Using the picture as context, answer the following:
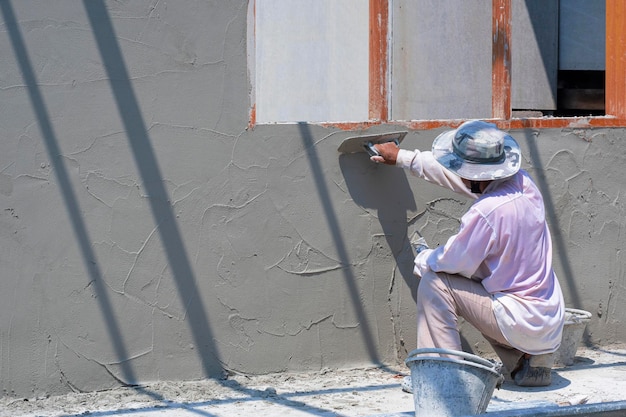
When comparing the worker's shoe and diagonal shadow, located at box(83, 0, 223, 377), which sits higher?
diagonal shadow, located at box(83, 0, 223, 377)

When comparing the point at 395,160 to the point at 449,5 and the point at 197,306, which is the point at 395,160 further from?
the point at 449,5

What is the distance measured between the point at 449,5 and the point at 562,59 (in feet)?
4.06

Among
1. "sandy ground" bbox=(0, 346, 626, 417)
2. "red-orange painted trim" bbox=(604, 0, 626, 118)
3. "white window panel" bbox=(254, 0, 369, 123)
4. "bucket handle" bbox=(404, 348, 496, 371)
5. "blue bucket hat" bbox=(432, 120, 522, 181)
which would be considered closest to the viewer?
"bucket handle" bbox=(404, 348, 496, 371)

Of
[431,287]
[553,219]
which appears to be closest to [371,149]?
[431,287]

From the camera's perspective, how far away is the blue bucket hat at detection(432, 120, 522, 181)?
4.17 metres

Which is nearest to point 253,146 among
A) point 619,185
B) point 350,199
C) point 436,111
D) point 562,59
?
point 350,199

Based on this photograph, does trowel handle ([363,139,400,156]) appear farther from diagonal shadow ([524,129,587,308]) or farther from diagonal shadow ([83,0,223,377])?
diagonal shadow ([83,0,223,377])

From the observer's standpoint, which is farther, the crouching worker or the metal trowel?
→ the metal trowel

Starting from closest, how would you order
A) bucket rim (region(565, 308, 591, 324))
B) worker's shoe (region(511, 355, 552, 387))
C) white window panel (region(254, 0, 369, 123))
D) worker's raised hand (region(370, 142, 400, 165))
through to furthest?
worker's shoe (region(511, 355, 552, 387))
worker's raised hand (region(370, 142, 400, 165))
bucket rim (region(565, 308, 591, 324))
white window panel (region(254, 0, 369, 123))

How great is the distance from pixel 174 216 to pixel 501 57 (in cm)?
195

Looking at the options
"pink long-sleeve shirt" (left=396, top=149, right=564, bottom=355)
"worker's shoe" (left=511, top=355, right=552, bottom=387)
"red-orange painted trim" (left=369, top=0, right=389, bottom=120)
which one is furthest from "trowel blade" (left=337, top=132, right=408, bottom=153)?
"worker's shoe" (left=511, top=355, right=552, bottom=387)

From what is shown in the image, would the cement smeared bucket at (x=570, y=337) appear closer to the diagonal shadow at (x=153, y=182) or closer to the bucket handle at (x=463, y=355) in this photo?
the bucket handle at (x=463, y=355)

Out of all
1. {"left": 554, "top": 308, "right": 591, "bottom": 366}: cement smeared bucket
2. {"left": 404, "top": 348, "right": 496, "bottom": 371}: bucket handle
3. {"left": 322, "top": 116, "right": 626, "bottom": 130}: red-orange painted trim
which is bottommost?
{"left": 554, "top": 308, "right": 591, "bottom": 366}: cement smeared bucket

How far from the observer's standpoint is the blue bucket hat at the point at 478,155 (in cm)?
417
